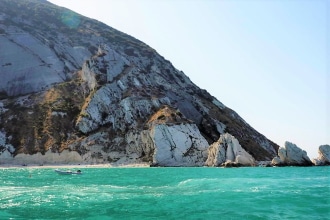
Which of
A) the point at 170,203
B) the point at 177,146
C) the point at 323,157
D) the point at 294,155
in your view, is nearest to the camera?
the point at 170,203

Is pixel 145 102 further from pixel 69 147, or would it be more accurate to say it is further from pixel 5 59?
pixel 5 59

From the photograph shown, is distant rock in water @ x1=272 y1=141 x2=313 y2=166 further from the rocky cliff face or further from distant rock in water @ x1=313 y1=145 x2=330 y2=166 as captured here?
the rocky cliff face

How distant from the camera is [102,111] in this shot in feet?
438

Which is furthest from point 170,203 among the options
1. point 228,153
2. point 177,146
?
point 177,146

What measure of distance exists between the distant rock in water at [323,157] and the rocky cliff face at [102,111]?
3136 centimetres

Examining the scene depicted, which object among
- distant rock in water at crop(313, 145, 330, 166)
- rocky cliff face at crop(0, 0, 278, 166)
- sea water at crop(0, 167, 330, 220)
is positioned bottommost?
sea water at crop(0, 167, 330, 220)

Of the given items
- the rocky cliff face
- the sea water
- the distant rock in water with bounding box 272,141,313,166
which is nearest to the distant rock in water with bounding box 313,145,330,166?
the distant rock in water with bounding box 272,141,313,166

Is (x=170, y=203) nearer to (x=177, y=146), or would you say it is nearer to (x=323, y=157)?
(x=177, y=146)

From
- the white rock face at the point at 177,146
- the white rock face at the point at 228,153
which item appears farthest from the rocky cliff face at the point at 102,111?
the white rock face at the point at 228,153

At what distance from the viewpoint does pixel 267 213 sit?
28.9 meters

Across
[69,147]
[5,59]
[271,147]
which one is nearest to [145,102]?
[69,147]

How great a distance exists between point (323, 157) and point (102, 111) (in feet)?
256

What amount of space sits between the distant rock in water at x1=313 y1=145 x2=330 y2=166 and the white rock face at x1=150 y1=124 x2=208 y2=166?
34.2 m

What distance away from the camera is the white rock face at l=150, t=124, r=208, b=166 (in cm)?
10825
